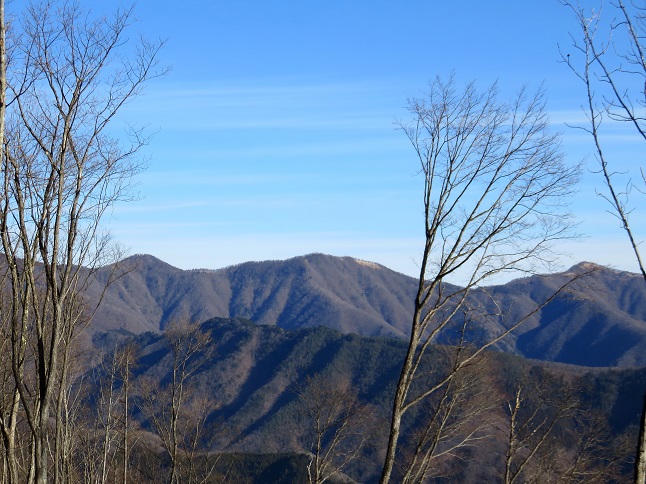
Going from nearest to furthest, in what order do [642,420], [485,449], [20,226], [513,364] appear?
[642,420] < [20,226] < [485,449] < [513,364]

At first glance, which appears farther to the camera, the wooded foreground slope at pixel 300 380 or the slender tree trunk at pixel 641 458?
the wooded foreground slope at pixel 300 380

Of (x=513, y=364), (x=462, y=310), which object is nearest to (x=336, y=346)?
(x=513, y=364)

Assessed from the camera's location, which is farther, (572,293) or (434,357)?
(434,357)

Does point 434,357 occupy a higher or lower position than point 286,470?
higher

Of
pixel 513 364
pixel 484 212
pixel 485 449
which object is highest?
pixel 484 212

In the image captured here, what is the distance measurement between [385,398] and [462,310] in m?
94.7

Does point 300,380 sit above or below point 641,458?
below

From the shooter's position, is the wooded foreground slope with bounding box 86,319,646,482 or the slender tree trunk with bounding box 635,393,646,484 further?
the wooded foreground slope with bounding box 86,319,646,482

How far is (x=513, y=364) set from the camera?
290 feet

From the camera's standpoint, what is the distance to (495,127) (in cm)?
1084

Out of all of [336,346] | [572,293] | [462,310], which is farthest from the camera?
[336,346]

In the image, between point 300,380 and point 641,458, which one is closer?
point 641,458

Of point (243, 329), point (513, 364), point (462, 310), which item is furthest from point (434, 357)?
point (462, 310)

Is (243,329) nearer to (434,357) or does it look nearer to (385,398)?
(385,398)
